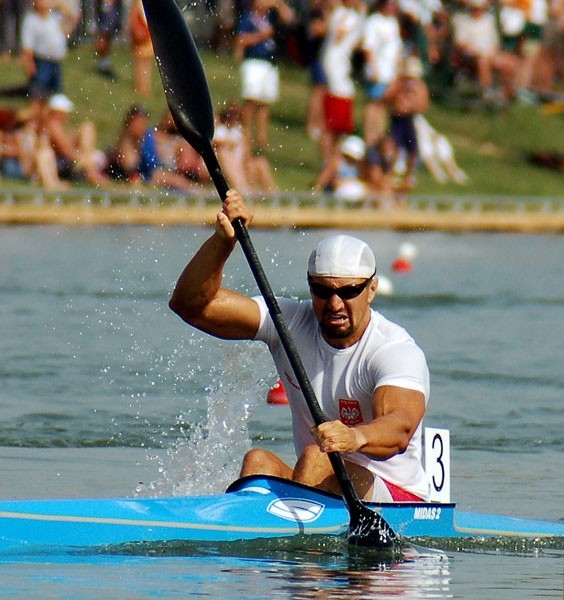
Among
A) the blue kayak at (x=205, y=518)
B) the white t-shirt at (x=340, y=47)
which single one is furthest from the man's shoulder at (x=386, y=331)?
the white t-shirt at (x=340, y=47)

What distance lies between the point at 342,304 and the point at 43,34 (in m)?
13.3

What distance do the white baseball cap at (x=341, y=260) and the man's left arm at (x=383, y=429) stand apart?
0.51 meters

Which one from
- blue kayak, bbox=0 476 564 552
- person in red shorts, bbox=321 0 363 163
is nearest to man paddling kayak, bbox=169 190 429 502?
blue kayak, bbox=0 476 564 552

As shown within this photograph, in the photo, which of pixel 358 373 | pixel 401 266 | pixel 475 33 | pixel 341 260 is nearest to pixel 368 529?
pixel 358 373

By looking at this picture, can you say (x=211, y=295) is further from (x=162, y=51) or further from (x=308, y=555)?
(x=162, y=51)

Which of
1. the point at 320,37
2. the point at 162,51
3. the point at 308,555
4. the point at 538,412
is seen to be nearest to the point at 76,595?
the point at 308,555

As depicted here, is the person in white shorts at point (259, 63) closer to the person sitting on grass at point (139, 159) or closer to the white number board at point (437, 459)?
A: the person sitting on grass at point (139, 159)

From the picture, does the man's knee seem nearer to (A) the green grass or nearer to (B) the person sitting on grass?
(B) the person sitting on grass

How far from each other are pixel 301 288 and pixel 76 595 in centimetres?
1001

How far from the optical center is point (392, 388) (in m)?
7.17

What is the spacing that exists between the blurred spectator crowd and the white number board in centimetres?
1234

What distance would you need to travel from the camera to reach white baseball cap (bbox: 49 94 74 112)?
19922 millimetres

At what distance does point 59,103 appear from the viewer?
20.0m

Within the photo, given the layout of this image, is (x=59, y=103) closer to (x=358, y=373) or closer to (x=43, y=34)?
(x=43, y=34)
